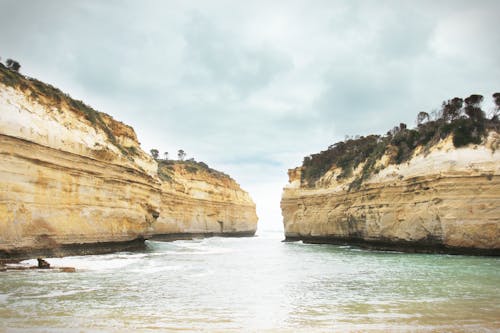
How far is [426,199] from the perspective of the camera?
72.7ft

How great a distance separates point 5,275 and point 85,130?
11.0m

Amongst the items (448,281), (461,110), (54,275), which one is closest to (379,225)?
(461,110)

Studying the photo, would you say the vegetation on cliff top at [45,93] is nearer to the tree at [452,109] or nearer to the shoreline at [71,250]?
the shoreline at [71,250]

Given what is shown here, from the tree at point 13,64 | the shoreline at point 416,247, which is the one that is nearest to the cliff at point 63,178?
the tree at point 13,64

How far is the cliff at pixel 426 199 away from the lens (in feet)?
65.2

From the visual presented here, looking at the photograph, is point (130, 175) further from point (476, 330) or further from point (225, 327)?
point (476, 330)

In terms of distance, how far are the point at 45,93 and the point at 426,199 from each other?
852 inches

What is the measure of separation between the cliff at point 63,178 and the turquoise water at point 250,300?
4.06m

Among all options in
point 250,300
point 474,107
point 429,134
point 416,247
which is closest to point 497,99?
point 474,107

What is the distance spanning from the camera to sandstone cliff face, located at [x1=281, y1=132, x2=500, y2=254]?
1981 cm

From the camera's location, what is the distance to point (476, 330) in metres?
6.26

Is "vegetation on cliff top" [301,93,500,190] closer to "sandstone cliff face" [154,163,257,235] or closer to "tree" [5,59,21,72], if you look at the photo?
"sandstone cliff face" [154,163,257,235]

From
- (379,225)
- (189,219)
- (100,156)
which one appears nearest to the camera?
(100,156)

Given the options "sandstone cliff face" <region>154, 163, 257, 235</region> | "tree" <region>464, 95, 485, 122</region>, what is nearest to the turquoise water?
"tree" <region>464, 95, 485, 122</region>
